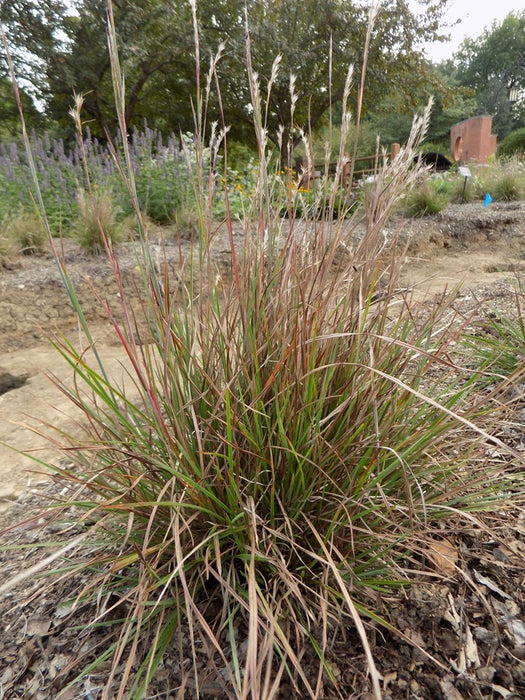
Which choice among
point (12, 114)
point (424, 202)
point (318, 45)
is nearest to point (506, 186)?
point (424, 202)

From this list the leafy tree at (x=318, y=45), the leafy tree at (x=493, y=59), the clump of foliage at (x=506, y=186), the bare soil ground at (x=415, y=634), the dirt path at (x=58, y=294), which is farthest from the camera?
the leafy tree at (x=493, y=59)

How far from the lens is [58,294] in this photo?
12.9 ft

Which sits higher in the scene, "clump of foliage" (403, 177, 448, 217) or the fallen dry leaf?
"clump of foliage" (403, 177, 448, 217)

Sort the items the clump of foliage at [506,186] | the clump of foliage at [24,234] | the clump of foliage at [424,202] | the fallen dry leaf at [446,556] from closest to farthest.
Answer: the fallen dry leaf at [446,556] < the clump of foliage at [24,234] < the clump of foliage at [424,202] < the clump of foliage at [506,186]

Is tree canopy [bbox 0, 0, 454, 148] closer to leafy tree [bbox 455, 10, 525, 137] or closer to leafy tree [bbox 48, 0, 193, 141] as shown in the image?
leafy tree [bbox 48, 0, 193, 141]

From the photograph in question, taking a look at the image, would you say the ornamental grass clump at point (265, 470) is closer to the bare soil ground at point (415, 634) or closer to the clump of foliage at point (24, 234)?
the bare soil ground at point (415, 634)

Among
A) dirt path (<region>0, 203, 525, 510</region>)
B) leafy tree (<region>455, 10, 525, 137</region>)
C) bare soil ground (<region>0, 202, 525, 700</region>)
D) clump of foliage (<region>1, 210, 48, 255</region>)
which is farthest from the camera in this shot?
leafy tree (<region>455, 10, 525, 137</region>)

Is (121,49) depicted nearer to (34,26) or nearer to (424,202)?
(34,26)

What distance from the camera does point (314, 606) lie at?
96 cm

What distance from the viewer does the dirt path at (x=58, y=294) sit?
204 cm

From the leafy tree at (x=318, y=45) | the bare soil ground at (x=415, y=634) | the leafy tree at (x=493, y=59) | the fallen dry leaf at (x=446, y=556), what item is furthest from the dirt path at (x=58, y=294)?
the leafy tree at (x=493, y=59)

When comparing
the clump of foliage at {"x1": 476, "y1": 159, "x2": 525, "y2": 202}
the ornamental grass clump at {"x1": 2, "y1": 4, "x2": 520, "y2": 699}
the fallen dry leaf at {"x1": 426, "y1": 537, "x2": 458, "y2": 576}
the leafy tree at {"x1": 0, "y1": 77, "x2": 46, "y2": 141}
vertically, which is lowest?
the fallen dry leaf at {"x1": 426, "y1": 537, "x2": 458, "y2": 576}

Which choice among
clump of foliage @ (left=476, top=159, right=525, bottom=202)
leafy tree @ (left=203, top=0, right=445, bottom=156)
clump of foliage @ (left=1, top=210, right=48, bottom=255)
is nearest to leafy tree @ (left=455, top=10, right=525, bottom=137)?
leafy tree @ (left=203, top=0, right=445, bottom=156)

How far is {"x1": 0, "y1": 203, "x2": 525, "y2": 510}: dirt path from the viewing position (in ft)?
6.68
